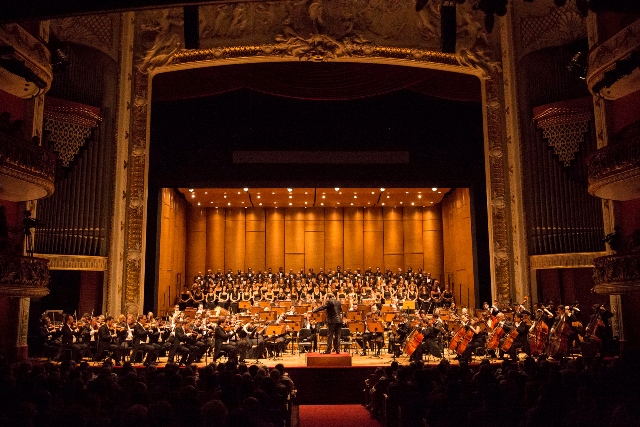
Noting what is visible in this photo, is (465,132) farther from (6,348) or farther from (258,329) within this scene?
(6,348)

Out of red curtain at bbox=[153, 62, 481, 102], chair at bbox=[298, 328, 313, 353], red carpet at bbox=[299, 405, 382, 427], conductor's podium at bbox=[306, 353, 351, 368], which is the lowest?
red carpet at bbox=[299, 405, 382, 427]

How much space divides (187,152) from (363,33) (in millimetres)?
5135

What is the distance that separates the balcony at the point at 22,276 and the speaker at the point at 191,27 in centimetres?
585

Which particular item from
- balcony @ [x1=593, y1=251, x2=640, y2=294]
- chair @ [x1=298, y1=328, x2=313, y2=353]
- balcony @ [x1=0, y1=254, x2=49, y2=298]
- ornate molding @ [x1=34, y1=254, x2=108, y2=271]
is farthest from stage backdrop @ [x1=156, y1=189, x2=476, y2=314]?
balcony @ [x1=0, y1=254, x2=49, y2=298]

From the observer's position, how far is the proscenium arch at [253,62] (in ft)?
44.6

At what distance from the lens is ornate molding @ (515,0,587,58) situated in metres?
13.0

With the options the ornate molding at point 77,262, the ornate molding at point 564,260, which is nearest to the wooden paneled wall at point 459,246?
the ornate molding at point 564,260

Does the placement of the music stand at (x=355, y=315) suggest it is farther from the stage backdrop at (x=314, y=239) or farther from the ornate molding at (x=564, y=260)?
the stage backdrop at (x=314, y=239)

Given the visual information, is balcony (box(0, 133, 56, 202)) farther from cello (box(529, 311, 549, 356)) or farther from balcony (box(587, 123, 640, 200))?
cello (box(529, 311, 549, 356))

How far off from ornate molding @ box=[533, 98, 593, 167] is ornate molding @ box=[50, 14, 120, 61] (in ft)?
31.5

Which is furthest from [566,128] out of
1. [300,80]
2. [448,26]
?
[300,80]

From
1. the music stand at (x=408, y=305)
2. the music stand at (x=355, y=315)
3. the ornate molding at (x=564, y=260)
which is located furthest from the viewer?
the music stand at (x=408, y=305)

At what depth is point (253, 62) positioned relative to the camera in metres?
14.4

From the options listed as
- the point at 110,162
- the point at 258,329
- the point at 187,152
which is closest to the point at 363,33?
the point at 187,152
